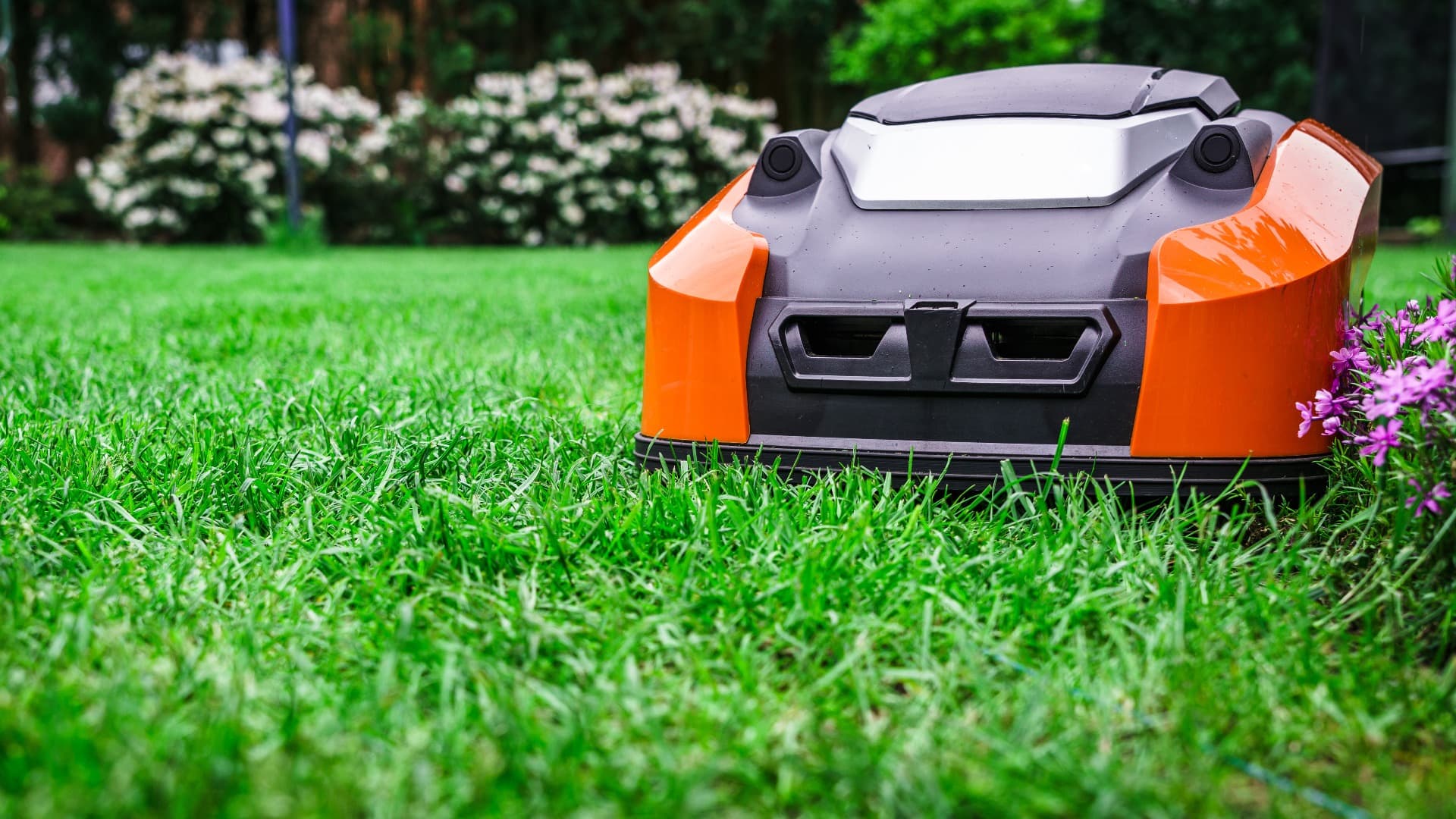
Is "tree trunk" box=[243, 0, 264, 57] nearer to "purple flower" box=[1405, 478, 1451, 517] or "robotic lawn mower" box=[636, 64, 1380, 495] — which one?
"robotic lawn mower" box=[636, 64, 1380, 495]

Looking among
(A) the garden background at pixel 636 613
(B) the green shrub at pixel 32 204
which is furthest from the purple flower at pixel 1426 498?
(B) the green shrub at pixel 32 204

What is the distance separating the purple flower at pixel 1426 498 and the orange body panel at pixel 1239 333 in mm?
265

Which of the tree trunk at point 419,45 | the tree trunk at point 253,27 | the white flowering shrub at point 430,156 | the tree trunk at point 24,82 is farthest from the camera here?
the tree trunk at point 253,27

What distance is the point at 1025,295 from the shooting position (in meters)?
1.76

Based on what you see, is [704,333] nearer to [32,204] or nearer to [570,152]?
[570,152]

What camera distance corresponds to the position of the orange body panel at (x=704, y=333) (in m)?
1.84

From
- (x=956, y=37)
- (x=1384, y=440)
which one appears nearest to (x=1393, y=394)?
(x=1384, y=440)

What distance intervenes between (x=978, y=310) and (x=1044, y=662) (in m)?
0.61

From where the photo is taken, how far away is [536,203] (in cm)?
1179

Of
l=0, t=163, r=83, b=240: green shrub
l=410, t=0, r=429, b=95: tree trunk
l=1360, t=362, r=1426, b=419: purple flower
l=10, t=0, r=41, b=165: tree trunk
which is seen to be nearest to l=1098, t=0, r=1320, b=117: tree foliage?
l=410, t=0, r=429, b=95: tree trunk

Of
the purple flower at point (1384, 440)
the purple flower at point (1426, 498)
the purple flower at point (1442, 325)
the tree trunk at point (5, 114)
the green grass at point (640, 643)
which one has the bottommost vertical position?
the green grass at point (640, 643)

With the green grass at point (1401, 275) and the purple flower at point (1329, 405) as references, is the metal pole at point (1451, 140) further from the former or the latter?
the purple flower at point (1329, 405)

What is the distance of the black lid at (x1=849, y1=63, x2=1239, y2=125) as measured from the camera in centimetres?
191

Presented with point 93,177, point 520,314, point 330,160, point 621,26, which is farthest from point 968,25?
point 520,314
